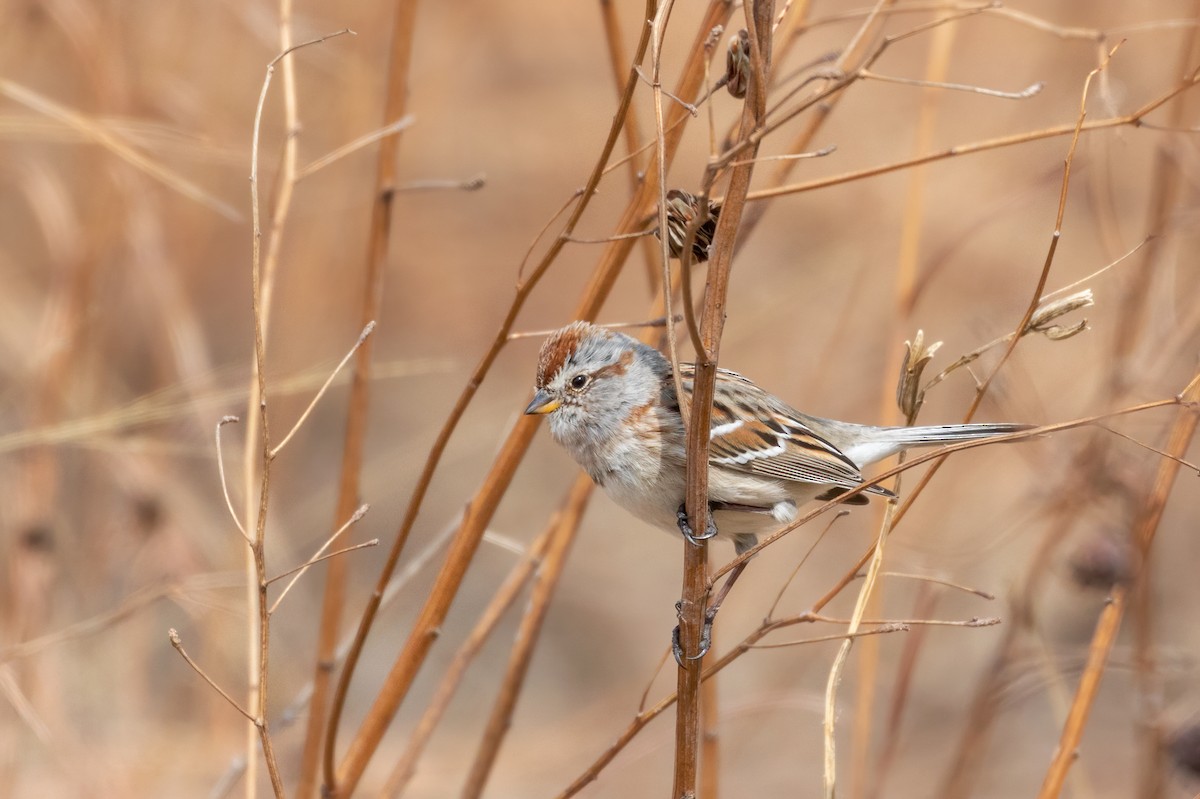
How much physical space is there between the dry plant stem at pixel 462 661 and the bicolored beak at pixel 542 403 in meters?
0.19

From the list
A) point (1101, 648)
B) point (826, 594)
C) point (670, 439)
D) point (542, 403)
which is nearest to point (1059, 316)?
point (826, 594)

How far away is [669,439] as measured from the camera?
7.86 ft

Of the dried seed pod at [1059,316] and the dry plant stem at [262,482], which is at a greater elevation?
the dried seed pod at [1059,316]

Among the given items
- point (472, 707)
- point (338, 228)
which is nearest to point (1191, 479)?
point (472, 707)

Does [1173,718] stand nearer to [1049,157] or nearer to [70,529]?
[1049,157]

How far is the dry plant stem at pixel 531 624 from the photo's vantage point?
217 centimetres

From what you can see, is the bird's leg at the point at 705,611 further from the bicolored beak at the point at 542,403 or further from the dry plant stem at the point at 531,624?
the bicolored beak at the point at 542,403

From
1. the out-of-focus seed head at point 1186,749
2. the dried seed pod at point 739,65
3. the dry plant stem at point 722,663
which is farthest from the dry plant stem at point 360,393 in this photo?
the out-of-focus seed head at point 1186,749

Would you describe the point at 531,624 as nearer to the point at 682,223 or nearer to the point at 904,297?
the point at 682,223

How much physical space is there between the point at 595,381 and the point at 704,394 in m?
1.12

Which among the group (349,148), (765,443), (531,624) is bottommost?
(531,624)

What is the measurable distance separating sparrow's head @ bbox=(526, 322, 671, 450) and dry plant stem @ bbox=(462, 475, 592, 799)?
179mm

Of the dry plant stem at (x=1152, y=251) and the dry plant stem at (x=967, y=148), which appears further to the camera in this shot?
the dry plant stem at (x=1152, y=251)

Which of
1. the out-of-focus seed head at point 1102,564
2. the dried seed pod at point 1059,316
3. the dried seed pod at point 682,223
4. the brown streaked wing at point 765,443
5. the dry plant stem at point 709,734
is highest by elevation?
the dried seed pod at point 682,223
